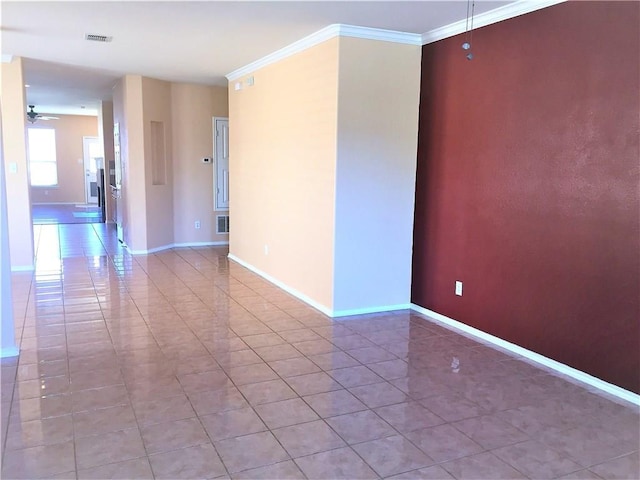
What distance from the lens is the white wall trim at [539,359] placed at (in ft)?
9.90

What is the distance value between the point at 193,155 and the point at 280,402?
5.67 metres

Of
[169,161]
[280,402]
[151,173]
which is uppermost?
[169,161]

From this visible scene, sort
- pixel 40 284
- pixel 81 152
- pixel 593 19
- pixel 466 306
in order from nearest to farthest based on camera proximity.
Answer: pixel 593 19, pixel 466 306, pixel 40 284, pixel 81 152

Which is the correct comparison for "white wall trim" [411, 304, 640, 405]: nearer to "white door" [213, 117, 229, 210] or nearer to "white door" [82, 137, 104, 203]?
"white door" [213, 117, 229, 210]

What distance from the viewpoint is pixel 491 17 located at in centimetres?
375

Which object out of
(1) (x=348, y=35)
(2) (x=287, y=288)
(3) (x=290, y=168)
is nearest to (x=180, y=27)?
(1) (x=348, y=35)

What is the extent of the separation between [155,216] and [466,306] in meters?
4.89

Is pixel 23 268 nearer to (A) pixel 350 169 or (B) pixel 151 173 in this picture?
(B) pixel 151 173

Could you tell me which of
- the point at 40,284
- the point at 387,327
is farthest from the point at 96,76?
the point at 387,327

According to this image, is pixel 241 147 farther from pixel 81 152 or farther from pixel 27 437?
pixel 81 152

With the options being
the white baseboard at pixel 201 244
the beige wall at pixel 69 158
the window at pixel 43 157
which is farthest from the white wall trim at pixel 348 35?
the window at pixel 43 157

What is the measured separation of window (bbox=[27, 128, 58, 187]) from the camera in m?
13.8

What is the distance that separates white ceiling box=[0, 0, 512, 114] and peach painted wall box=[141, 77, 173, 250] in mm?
727

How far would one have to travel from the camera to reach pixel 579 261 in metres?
3.21
